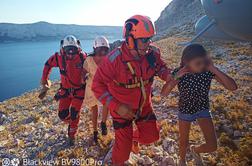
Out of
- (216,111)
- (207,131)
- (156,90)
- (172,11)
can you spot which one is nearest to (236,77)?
(156,90)

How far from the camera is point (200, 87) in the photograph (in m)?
4.02

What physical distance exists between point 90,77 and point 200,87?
2883mm

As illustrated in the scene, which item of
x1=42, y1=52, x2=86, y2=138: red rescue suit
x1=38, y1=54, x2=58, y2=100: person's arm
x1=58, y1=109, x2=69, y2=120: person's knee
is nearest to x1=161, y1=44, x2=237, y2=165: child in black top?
x1=42, y1=52, x2=86, y2=138: red rescue suit

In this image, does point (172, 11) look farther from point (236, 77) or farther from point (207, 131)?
point (207, 131)

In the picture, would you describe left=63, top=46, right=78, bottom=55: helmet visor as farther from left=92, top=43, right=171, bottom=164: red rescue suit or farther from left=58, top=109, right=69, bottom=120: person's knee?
left=92, top=43, right=171, bottom=164: red rescue suit

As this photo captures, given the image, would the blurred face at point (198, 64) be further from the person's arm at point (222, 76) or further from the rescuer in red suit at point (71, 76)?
the rescuer in red suit at point (71, 76)

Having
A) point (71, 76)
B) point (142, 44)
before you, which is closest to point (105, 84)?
point (142, 44)

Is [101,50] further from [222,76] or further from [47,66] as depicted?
[222,76]

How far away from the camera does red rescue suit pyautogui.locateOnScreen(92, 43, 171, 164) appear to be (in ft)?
13.2

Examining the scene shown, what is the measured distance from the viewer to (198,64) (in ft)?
12.6

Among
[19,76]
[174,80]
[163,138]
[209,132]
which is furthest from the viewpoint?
[19,76]

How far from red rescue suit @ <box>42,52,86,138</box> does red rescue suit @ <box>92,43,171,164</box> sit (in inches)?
82.1

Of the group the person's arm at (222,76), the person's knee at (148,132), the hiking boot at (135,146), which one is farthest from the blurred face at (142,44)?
the hiking boot at (135,146)

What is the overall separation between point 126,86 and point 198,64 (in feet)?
3.59
